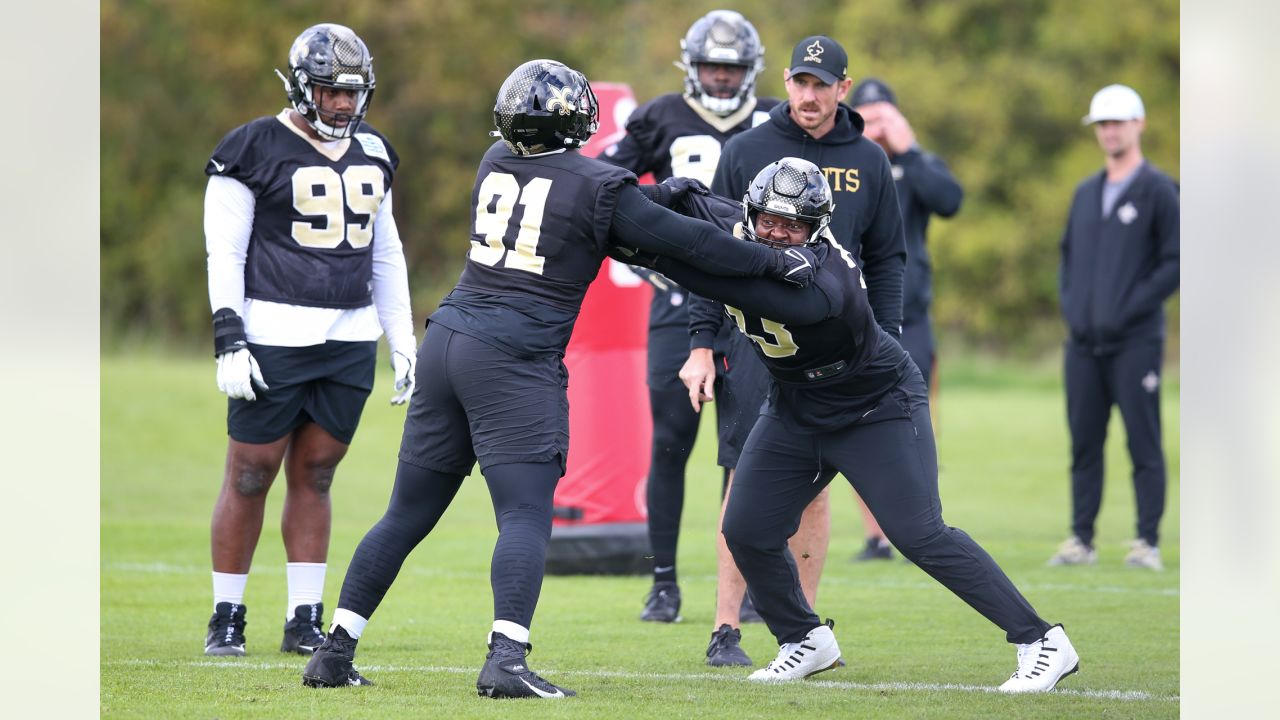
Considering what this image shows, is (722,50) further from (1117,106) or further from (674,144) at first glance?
(1117,106)

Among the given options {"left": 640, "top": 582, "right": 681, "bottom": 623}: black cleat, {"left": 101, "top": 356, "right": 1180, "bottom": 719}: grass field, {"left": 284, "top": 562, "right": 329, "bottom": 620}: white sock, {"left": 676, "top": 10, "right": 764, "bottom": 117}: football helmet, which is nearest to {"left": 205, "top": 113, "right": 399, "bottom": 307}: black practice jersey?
{"left": 284, "top": 562, "right": 329, "bottom": 620}: white sock

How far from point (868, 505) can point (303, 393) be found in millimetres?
2240

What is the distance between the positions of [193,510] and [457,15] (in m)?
24.8

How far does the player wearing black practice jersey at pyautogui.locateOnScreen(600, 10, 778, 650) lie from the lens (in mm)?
6953

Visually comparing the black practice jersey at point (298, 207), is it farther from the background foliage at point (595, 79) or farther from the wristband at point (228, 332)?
the background foliage at point (595, 79)

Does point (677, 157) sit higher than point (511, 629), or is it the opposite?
point (677, 157)

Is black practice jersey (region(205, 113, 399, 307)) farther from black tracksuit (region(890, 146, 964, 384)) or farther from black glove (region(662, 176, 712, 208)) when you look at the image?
black tracksuit (region(890, 146, 964, 384))

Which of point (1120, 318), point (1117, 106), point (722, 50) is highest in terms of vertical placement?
point (1117, 106)

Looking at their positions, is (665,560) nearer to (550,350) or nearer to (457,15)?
(550,350)

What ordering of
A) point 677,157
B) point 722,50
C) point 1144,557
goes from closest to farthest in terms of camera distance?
point 722,50 → point 677,157 → point 1144,557

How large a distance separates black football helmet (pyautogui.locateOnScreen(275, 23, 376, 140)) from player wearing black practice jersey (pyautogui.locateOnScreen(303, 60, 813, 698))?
3.94ft

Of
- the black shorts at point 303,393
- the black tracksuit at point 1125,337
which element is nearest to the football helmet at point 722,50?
the black shorts at point 303,393

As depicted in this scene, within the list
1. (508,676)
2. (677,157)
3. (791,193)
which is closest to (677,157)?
(677,157)

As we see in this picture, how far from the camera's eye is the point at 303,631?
6.14 meters
